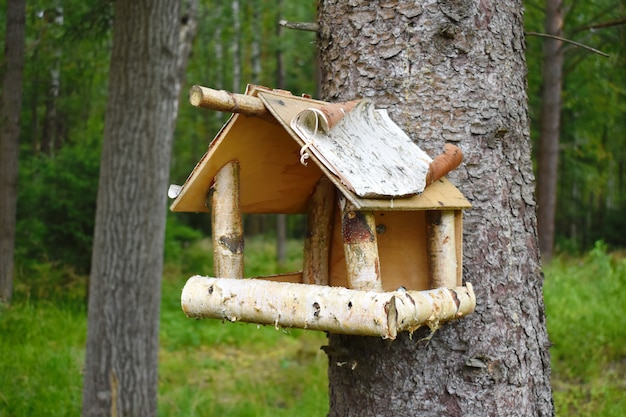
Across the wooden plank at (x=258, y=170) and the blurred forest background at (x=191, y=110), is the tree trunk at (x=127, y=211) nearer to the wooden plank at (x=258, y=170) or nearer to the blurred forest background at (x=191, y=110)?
the blurred forest background at (x=191, y=110)

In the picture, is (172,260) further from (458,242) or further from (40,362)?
(458,242)

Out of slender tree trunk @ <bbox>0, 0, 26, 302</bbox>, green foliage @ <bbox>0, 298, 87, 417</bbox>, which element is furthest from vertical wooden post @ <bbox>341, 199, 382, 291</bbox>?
slender tree trunk @ <bbox>0, 0, 26, 302</bbox>

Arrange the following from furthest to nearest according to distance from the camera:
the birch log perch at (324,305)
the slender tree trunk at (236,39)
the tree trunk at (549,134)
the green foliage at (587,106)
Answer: the slender tree trunk at (236,39)
the tree trunk at (549,134)
the green foliage at (587,106)
the birch log perch at (324,305)

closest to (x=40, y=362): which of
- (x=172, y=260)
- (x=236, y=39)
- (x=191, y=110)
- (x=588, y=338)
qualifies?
(x=588, y=338)

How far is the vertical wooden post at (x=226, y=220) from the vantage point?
184 centimetres

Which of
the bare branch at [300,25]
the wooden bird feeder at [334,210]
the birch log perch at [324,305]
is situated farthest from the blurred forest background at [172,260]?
the birch log perch at [324,305]

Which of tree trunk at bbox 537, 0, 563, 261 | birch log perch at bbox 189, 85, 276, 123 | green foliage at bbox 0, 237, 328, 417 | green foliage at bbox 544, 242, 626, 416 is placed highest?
tree trunk at bbox 537, 0, 563, 261

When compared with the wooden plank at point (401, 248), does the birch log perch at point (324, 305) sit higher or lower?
lower

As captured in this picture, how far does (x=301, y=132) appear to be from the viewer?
1.55 meters

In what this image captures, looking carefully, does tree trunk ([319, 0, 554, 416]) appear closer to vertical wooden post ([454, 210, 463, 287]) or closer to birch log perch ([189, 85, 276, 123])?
vertical wooden post ([454, 210, 463, 287])

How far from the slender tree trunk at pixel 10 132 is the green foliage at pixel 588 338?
20.3ft

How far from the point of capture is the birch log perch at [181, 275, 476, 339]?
1.44m

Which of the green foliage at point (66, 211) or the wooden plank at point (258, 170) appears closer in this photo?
the wooden plank at point (258, 170)

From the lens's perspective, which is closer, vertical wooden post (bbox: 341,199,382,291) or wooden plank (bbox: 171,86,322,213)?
vertical wooden post (bbox: 341,199,382,291)
